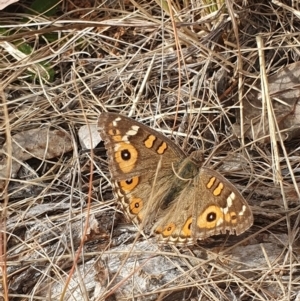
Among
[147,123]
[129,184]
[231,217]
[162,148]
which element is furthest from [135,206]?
[147,123]

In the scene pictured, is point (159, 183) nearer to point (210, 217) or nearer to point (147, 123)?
point (210, 217)

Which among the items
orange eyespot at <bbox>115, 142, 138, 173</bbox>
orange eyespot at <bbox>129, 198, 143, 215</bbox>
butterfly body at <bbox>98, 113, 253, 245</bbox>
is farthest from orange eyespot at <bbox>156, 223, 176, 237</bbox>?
orange eyespot at <bbox>115, 142, 138, 173</bbox>

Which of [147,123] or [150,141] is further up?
[150,141]

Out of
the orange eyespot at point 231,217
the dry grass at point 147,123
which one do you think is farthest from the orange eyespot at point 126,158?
the orange eyespot at point 231,217

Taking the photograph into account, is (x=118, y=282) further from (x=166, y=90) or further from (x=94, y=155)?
(x=166, y=90)

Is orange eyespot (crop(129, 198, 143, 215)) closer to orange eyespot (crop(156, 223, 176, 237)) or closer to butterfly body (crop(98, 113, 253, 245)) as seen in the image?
butterfly body (crop(98, 113, 253, 245))

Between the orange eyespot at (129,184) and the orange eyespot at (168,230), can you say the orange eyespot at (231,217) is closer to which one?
the orange eyespot at (168,230)

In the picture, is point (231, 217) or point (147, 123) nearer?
point (231, 217)
